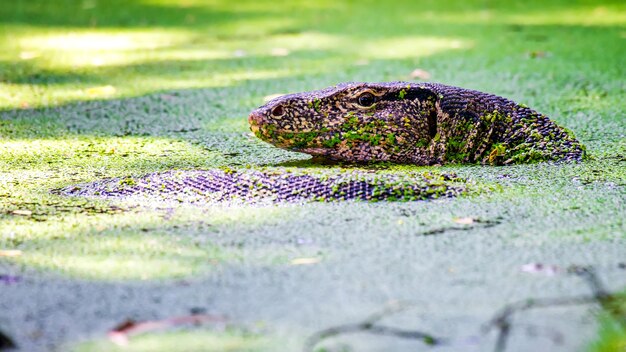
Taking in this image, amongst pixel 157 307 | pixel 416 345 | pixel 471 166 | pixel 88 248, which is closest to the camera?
pixel 416 345

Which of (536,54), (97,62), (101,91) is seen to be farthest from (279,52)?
(536,54)

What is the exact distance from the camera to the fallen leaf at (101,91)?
4.39 meters

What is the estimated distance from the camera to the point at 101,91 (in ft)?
14.5

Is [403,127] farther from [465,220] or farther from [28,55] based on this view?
[28,55]

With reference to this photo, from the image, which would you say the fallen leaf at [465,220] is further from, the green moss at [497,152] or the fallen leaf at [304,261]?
the green moss at [497,152]

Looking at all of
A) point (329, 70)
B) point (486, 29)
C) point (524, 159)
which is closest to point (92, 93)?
point (329, 70)

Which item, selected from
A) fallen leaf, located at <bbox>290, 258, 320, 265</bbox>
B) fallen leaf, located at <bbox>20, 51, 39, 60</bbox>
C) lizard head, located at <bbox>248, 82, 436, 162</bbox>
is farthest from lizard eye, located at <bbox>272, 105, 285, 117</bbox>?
fallen leaf, located at <bbox>20, 51, 39, 60</bbox>

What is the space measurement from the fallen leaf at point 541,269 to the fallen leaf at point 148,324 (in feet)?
2.23

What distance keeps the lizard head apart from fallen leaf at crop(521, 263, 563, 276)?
101 cm

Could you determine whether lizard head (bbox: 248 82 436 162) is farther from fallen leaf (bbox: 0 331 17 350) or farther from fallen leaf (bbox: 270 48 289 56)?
fallen leaf (bbox: 270 48 289 56)

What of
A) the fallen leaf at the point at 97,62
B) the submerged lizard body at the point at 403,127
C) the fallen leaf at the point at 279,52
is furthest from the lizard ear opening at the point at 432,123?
the fallen leaf at the point at 97,62

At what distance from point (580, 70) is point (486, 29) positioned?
1.29 metres

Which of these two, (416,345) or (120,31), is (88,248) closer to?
(416,345)

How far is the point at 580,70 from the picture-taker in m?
4.61
